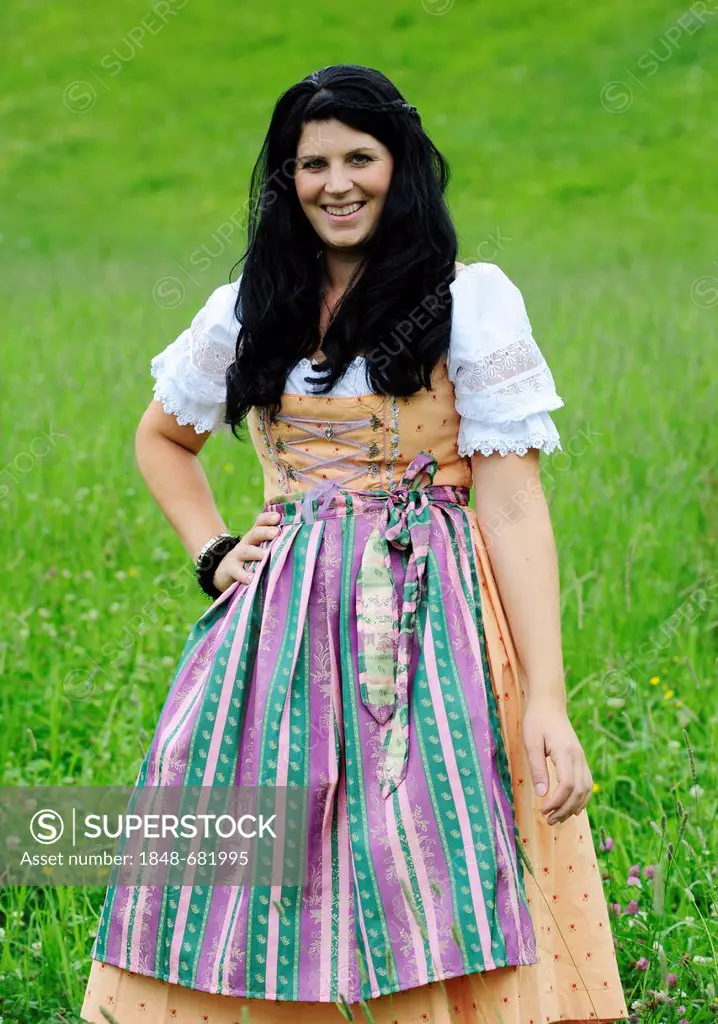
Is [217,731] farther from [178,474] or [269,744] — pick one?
[178,474]

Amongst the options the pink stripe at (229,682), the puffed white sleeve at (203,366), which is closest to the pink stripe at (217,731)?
the pink stripe at (229,682)

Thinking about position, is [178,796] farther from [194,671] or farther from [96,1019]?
[96,1019]

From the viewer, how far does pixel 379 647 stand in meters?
2.15

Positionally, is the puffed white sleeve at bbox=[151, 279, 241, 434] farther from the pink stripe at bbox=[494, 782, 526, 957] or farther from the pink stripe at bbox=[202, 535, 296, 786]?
the pink stripe at bbox=[494, 782, 526, 957]

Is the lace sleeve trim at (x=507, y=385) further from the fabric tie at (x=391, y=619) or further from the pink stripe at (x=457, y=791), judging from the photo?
the pink stripe at (x=457, y=791)

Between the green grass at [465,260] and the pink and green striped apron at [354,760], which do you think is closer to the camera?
the pink and green striped apron at [354,760]

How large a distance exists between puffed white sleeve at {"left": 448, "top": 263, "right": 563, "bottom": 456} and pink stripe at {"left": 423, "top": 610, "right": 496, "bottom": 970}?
331 millimetres

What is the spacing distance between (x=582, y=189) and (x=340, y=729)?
30.6 ft

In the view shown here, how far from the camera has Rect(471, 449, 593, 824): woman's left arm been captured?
208 centimetres

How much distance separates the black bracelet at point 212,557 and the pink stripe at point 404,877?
598 millimetres

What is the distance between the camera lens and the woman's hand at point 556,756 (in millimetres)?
2066

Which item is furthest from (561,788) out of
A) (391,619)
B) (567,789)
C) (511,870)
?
(391,619)

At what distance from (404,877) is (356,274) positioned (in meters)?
1.01

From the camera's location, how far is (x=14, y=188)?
473 inches
